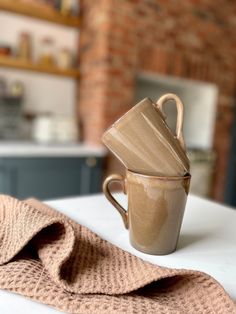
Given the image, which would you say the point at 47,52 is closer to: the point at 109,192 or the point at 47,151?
the point at 47,151

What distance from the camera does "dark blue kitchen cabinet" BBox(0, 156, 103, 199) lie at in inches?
70.3

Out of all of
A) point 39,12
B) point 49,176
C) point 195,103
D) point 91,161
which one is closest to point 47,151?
point 49,176

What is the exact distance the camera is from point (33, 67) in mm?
2125

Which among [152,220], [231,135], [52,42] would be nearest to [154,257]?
[152,220]

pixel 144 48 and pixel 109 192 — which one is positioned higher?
pixel 144 48

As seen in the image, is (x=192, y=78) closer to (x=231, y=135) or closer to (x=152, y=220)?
(x=231, y=135)

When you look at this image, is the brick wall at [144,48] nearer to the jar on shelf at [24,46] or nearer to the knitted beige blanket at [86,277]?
the jar on shelf at [24,46]

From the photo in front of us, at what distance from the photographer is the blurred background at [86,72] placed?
1971mm

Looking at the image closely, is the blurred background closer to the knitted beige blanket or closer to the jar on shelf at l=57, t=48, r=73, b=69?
the jar on shelf at l=57, t=48, r=73, b=69

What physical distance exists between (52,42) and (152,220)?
2.14 meters

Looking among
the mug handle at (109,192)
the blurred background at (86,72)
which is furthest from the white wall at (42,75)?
the mug handle at (109,192)

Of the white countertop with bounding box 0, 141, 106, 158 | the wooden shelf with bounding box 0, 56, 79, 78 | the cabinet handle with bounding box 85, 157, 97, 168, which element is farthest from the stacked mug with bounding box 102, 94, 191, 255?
the wooden shelf with bounding box 0, 56, 79, 78

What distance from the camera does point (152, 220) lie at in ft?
1.66

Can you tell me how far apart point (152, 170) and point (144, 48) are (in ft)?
6.24
